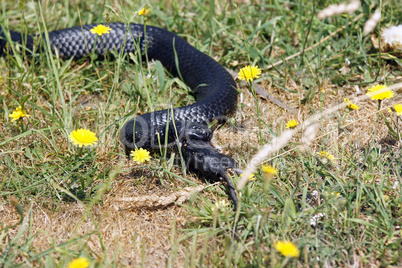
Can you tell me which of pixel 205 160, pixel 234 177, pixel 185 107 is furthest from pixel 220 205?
pixel 185 107

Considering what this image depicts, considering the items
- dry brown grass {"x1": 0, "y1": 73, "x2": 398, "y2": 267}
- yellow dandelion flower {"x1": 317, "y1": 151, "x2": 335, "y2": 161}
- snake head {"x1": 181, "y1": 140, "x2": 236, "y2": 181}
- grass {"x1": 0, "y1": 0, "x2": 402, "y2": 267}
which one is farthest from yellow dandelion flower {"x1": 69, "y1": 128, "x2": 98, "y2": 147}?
yellow dandelion flower {"x1": 317, "y1": 151, "x2": 335, "y2": 161}

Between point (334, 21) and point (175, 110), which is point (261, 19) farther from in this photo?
point (175, 110)

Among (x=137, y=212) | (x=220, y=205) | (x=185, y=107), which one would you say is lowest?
(x=137, y=212)

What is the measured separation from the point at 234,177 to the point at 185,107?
1.12 metres

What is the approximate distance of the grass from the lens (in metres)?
2.37

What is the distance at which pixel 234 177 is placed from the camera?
2.83 m

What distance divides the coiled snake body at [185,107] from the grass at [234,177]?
0.45 feet

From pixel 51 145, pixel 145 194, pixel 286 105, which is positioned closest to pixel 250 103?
pixel 286 105

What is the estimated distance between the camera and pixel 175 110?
3725mm

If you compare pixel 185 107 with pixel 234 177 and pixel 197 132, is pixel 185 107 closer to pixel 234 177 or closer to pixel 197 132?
pixel 197 132

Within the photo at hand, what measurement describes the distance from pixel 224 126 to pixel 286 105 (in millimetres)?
651

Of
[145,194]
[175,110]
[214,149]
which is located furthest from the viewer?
[175,110]

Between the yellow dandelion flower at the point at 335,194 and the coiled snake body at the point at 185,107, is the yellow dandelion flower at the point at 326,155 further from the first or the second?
the coiled snake body at the point at 185,107

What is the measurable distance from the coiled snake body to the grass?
137 mm
